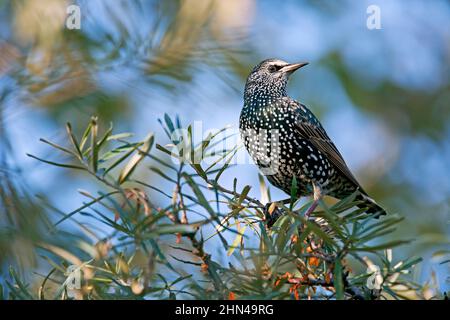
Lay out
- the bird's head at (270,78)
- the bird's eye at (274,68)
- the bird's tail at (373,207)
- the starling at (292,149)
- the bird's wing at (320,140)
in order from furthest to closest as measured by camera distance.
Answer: the bird's eye at (274,68) < the bird's head at (270,78) < the bird's wing at (320,140) < the starling at (292,149) < the bird's tail at (373,207)

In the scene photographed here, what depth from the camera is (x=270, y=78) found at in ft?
17.6

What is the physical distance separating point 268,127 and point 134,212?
9.81 feet

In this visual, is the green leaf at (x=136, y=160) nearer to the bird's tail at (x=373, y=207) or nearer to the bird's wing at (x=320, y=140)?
the bird's tail at (x=373, y=207)

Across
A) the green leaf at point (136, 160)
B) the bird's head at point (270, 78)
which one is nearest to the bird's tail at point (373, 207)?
the green leaf at point (136, 160)

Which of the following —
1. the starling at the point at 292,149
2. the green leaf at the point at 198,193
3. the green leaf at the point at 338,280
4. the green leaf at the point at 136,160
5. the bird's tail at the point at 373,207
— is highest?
the starling at the point at 292,149

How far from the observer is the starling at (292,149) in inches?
177

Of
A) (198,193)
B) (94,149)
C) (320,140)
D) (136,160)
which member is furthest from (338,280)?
(320,140)

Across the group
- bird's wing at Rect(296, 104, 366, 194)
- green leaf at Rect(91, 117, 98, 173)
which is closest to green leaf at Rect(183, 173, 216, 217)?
green leaf at Rect(91, 117, 98, 173)

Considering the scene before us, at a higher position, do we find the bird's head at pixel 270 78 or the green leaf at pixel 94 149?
the bird's head at pixel 270 78

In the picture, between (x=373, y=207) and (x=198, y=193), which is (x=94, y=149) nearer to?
(x=198, y=193)

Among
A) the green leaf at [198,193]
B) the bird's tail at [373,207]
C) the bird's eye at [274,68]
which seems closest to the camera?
the green leaf at [198,193]

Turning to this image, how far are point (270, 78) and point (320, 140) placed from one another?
0.88 metres
